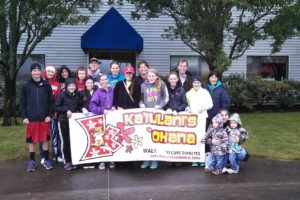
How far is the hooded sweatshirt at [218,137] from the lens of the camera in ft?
23.7

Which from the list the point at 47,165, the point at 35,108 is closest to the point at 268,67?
the point at 47,165

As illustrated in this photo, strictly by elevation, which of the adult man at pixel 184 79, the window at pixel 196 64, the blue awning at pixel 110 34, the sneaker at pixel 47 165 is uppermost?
the blue awning at pixel 110 34

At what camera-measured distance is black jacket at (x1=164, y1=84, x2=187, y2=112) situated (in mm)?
7625

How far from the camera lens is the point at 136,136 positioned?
762cm

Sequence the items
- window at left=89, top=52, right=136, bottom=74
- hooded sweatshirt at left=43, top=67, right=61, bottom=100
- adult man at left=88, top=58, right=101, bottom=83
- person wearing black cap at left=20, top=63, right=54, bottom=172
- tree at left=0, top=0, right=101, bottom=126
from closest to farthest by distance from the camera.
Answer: person wearing black cap at left=20, top=63, right=54, bottom=172 → hooded sweatshirt at left=43, top=67, right=61, bottom=100 → adult man at left=88, top=58, right=101, bottom=83 → tree at left=0, top=0, right=101, bottom=126 → window at left=89, top=52, right=136, bottom=74

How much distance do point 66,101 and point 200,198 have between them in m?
2.96

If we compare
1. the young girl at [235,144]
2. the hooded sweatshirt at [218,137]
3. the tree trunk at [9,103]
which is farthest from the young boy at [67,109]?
the tree trunk at [9,103]

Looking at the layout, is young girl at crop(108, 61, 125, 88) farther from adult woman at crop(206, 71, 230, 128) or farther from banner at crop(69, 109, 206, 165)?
adult woman at crop(206, 71, 230, 128)

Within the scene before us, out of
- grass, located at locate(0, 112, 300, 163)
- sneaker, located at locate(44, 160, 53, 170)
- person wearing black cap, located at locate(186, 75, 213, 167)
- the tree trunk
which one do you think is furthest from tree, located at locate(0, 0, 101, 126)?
person wearing black cap, located at locate(186, 75, 213, 167)

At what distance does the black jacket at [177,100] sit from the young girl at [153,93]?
0.12 metres

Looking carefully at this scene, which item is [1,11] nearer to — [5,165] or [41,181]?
[5,165]

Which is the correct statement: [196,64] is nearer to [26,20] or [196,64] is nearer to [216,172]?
[26,20]

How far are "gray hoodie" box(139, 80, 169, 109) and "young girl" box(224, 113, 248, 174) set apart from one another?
3.84 feet

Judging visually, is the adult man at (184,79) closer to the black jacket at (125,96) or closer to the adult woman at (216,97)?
the adult woman at (216,97)
